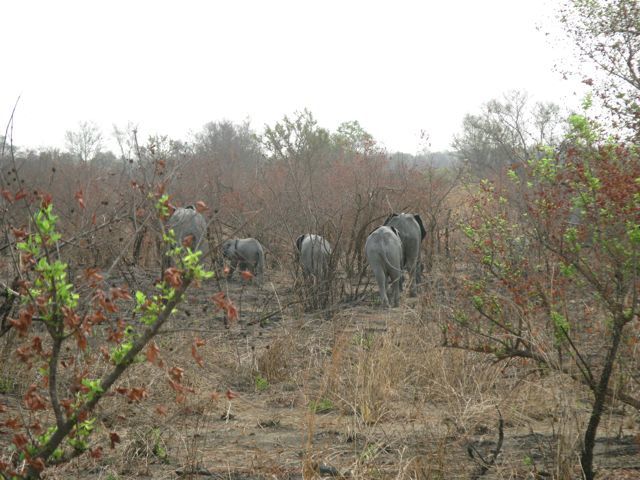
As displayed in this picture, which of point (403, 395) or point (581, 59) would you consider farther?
point (581, 59)

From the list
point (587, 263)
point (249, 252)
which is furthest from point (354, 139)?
point (587, 263)

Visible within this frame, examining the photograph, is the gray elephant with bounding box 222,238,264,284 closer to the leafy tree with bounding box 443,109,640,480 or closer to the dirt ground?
the dirt ground

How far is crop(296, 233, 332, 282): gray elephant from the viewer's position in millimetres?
10117

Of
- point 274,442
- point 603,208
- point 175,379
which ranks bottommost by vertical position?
point 274,442

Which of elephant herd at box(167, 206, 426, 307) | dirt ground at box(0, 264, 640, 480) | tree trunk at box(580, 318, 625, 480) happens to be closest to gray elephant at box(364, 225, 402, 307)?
elephant herd at box(167, 206, 426, 307)

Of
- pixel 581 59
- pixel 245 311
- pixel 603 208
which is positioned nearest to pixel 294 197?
pixel 245 311

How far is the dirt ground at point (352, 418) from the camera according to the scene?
4.55m

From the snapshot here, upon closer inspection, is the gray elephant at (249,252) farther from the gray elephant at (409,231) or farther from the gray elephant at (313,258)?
the gray elephant at (409,231)

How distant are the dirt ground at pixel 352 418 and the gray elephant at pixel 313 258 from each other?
1951mm

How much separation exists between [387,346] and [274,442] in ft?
5.19

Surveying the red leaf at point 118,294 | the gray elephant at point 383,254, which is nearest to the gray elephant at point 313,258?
the gray elephant at point 383,254

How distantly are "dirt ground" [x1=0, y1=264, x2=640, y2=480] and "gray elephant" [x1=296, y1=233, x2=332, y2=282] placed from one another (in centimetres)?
195

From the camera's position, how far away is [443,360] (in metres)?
6.29

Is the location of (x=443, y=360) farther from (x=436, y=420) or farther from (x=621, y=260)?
(x=621, y=260)
